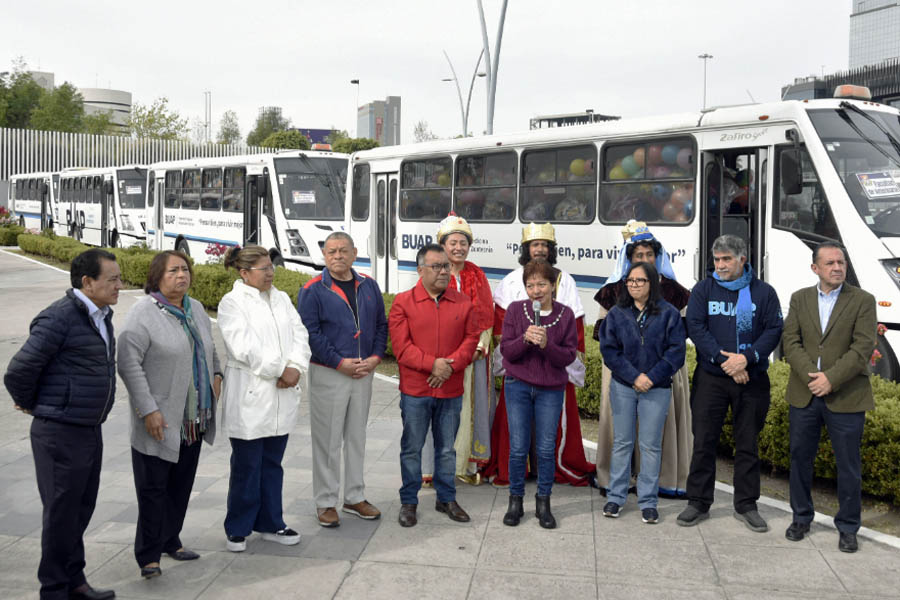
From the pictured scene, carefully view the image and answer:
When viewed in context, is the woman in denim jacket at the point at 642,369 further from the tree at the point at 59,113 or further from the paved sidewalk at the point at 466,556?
the tree at the point at 59,113

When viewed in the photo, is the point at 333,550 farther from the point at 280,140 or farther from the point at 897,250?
the point at 280,140

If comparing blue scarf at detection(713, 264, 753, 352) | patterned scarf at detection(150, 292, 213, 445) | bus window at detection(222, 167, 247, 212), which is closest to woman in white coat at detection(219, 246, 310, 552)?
patterned scarf at detection(150, 292, 213, 445)

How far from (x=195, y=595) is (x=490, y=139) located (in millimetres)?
10072

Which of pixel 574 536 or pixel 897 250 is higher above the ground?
pixel 897 250

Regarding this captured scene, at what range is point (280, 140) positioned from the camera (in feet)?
197

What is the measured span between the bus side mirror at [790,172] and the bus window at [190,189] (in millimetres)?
16507

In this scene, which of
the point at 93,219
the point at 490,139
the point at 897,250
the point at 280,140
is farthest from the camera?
the point at 280,140

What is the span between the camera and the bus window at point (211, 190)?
2172cm

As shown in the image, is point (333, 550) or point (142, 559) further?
point (333, 550)

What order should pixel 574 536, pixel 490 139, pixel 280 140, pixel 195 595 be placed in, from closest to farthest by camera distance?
pixel 195 595 → pixel 574 536 → pixel 490 139 → pixel 280 140

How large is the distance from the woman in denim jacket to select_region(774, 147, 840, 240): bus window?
4342mm

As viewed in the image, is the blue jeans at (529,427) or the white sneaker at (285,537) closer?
the white sneaker at (285,537)

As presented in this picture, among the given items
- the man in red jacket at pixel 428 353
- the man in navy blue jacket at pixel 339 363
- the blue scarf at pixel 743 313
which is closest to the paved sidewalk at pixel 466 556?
the man in navy blue jacket at pixel 339 363

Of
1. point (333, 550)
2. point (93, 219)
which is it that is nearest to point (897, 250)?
point (333, 550)
